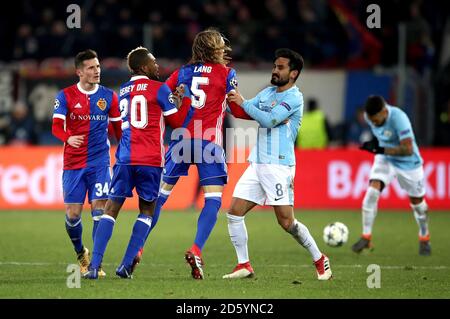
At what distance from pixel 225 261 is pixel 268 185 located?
2261 mm

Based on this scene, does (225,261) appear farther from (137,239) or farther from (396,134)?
(396,134)

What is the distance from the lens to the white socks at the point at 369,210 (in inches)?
571

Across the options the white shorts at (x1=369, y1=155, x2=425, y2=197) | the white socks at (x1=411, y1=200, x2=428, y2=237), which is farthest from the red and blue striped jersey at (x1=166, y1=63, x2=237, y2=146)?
the white socks at (x1=411, y1=200, x2=428, y2=237)

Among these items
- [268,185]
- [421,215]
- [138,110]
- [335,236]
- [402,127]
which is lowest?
[335,236]

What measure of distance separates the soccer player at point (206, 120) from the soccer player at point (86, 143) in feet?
2.94

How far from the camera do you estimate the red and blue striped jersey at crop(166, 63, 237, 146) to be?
10.6 meters

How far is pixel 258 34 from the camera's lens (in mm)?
24125

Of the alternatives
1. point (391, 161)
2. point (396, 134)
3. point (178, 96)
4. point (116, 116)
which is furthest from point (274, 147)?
point (391, 161)

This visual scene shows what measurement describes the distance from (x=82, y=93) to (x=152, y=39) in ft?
40.8

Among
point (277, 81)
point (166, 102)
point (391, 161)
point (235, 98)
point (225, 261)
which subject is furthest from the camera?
point (391, 161)

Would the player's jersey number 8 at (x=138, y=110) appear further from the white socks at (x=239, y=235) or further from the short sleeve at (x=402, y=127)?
the short sleeve at (x=402, y=127)

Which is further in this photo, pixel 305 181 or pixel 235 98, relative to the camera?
pixel 305 181
